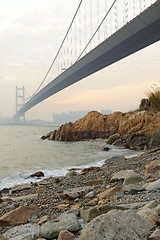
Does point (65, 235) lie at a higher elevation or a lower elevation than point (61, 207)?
higher

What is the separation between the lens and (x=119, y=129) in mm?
14766

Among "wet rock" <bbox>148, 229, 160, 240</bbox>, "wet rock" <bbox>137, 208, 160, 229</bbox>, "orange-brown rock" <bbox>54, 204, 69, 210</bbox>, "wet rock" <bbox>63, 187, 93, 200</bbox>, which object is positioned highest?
"wet rock" <bbox>137, 208, 160, 229</bbox>

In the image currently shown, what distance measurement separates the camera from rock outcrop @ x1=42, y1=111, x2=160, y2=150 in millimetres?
10680

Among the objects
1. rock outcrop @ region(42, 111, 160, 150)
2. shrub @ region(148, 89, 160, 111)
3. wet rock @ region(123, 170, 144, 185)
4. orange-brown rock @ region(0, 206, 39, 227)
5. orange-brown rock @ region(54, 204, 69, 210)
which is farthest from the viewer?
shrub @ region(148, 89, 160, 111)

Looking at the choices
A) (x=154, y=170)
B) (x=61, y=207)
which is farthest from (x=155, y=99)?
(x=61, y=207)

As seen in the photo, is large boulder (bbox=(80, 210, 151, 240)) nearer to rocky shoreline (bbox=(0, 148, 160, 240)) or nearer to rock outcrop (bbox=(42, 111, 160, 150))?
rocky shoreline (bbox=(0, 148, 160, 240))

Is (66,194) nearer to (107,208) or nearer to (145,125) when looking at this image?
(107,208)

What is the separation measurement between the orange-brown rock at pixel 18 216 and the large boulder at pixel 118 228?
1263mm

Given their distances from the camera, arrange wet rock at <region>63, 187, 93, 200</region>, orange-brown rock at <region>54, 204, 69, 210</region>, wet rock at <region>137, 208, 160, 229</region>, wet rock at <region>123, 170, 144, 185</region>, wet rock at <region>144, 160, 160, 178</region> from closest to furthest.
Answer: wet rock at <region>137, 208, 160, 229</region> → orange-brown rock at <region>54, 204, 69, 210</region> → wet rock at <region>63, 187, 93, 200</region> → wet rock at <region>123, 170, 144, 185</region> → wet rock at <region>144, 160, 160, 178</region>

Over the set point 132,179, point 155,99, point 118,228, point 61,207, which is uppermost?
point 155,99

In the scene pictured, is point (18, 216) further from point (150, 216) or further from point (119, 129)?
point (119, 129)

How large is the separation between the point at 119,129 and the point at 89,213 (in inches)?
511

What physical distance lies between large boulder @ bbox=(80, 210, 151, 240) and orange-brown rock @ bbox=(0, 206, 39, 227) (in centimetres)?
126

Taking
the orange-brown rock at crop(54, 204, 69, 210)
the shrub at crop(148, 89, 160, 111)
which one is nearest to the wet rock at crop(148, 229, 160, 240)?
the orange-brown rock at crop(54, 204, 69, 210)
